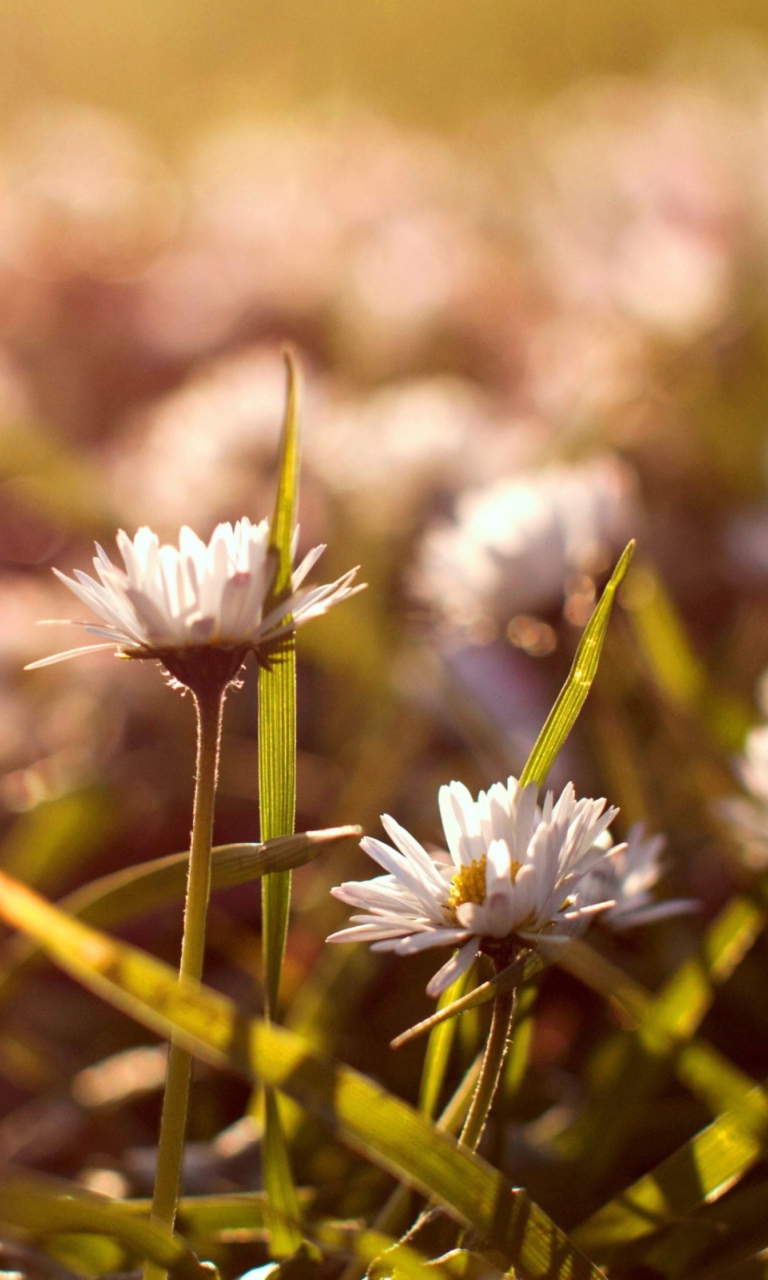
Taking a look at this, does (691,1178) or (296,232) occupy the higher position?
(296,232)

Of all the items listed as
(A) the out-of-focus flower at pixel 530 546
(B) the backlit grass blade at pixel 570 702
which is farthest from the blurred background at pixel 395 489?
(B) the backlit grass blade at pixel 570 702

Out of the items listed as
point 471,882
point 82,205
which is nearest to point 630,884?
point 471,882

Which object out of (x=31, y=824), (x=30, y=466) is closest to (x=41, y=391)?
(x=30, y=466)

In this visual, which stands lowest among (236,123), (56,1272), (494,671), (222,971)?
(56,1272)

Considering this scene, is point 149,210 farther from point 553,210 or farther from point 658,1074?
point 658,1074

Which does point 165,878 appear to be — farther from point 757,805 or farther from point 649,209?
point 649,209
